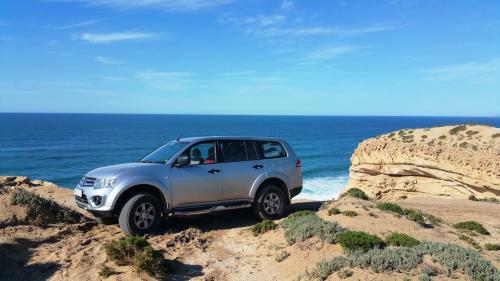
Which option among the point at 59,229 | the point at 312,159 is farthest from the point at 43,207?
the point at 312,159

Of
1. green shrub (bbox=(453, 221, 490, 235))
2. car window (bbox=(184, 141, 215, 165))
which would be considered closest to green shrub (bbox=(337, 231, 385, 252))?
car window (bbox=(184, 141, 215, 165))

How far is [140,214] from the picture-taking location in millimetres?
9055

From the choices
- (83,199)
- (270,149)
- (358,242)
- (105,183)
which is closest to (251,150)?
(270,149)

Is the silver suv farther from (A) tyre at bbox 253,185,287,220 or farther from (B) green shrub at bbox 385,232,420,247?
(B) green shrub at bbox 385,232,420,247

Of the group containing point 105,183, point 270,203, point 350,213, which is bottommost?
point 350,213

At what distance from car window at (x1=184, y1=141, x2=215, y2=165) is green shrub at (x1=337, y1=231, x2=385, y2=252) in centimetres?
348

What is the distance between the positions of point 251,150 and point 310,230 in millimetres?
2699

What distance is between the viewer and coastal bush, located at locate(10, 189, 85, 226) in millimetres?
10203

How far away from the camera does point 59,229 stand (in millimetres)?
9727

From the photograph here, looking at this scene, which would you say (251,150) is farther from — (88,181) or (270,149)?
(88,181)

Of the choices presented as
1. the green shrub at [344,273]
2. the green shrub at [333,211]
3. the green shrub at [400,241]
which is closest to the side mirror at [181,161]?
the green shrub at [333,211]

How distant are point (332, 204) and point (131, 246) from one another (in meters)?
6.63

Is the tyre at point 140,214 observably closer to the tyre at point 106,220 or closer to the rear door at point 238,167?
the tyre at point 106,220

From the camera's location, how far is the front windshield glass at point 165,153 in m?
9.95
